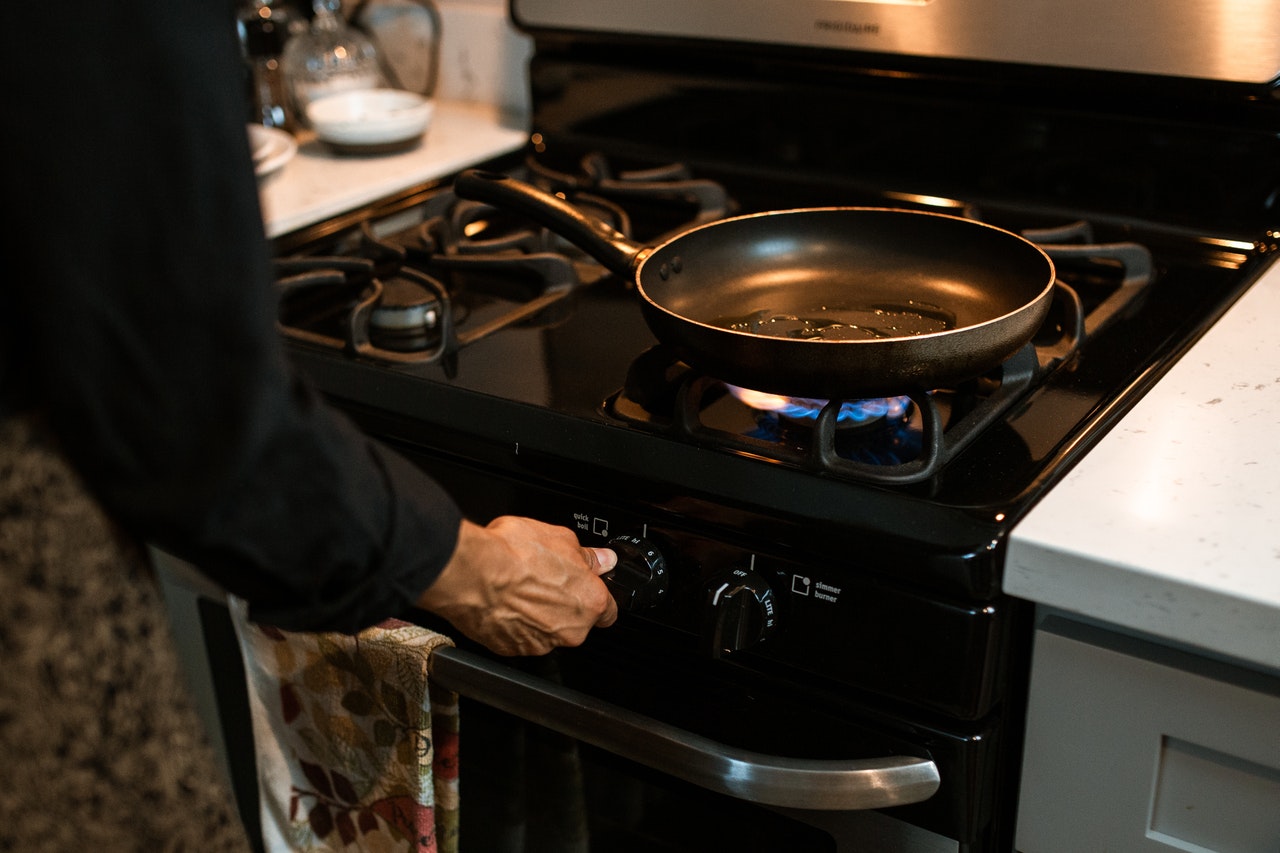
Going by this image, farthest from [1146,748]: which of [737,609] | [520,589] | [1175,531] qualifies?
[520,589]

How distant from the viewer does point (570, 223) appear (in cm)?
86

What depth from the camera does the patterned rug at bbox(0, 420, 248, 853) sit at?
1.74 feet

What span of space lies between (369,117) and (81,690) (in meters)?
0.93

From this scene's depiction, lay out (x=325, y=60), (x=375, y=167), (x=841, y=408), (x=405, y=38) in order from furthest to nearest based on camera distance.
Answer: (x=405, y=38) < (x=325, y=60) < (x=375, y=167) < (x=841, y=408)

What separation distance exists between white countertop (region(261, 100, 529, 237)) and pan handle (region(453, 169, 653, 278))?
31 cm

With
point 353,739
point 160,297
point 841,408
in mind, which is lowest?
point 353,739

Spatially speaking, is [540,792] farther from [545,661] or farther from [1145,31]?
[1145,31]

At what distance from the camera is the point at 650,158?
4.20ft

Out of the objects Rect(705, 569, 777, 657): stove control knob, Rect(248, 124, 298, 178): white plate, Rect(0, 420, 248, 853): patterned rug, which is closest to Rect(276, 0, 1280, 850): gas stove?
Rect(705, 569, 777, 657): stove control knob

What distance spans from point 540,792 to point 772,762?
9.6 inches

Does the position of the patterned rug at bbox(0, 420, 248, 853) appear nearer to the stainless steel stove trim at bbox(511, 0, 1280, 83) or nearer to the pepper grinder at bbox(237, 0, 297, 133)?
the stainless steel stove trim at bbox(511, 0, 1280, 83)

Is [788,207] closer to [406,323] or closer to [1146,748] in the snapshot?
[406,323]

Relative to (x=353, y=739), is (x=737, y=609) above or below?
above

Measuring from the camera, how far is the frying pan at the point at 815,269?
0.84 metres
